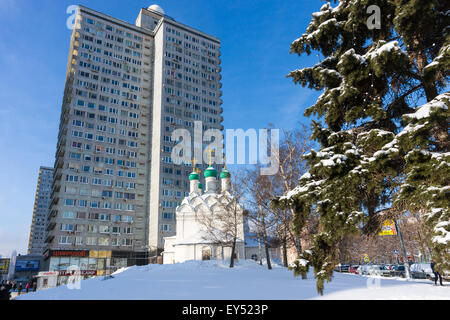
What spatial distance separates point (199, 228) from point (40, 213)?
497 ft

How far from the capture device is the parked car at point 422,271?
24.9 m

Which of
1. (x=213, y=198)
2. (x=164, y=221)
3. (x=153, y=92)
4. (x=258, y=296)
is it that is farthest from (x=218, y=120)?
(x=258, y=296)

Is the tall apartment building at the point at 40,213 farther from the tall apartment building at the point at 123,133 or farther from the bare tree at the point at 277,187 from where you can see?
the bare tree at the point at 277,187

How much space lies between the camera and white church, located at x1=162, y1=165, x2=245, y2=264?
1355 inches

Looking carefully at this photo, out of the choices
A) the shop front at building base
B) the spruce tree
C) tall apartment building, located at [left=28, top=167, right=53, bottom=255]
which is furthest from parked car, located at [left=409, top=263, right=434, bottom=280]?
tall apartment building, located at [left=28, top=167, right=53, bottom=255]

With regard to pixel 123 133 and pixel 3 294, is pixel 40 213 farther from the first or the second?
pixel 3 294

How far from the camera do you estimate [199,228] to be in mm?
36688

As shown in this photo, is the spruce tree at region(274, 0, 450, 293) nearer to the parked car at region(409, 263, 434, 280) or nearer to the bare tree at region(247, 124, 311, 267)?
the bare tree at region(247, 124, 311, 267)

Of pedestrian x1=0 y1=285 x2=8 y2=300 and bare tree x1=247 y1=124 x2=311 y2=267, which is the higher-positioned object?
bare tree x1=247 y1=124 x2=311 y2=267

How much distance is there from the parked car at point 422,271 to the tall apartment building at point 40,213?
532 feet

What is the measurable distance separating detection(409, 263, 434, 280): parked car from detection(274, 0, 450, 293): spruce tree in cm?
2160

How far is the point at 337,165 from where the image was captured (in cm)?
754
